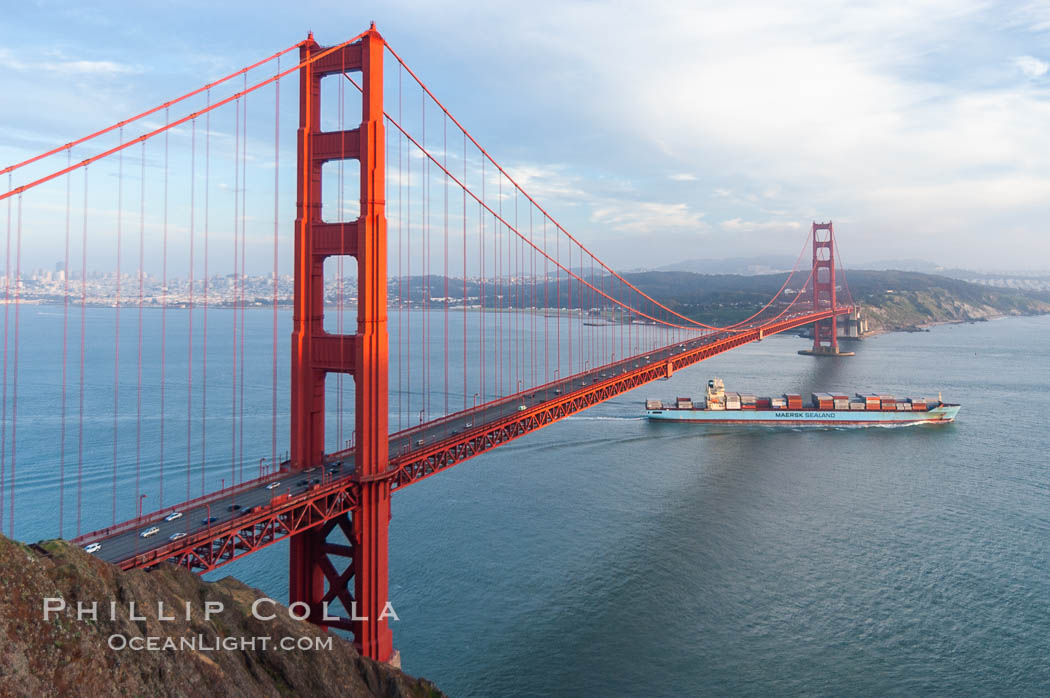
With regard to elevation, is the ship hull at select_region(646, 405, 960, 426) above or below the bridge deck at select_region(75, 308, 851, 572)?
below

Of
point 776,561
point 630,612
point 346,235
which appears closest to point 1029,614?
point 776,561

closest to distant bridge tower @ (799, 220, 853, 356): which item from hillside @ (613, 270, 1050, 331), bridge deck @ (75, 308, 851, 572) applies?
hillside @ (613, 270, 1050, 331)

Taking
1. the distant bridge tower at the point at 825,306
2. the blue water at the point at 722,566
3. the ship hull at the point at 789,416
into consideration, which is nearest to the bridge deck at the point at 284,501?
the blue water at the point at 722,566

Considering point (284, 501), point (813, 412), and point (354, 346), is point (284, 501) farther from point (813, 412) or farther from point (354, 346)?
point (813, 412)

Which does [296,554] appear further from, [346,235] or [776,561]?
[776,561]

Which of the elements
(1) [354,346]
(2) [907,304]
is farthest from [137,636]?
(2) [907,304]

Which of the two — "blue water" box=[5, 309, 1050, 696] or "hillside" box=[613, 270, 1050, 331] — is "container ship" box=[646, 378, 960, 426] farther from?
"hillside" box=[613, 270, 1050, 331]
